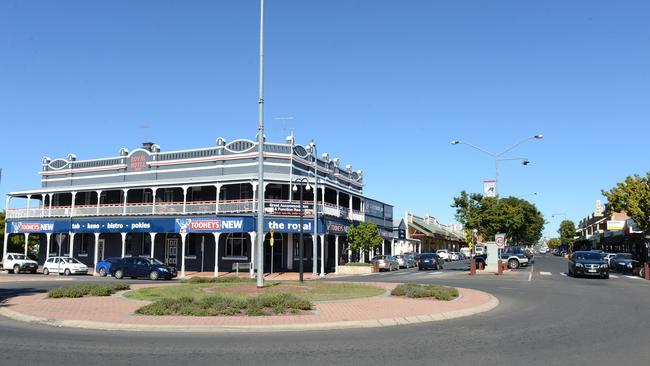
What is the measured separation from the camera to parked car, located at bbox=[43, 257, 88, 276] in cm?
3847

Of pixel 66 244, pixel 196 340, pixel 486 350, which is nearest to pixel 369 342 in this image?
pixel 486 350

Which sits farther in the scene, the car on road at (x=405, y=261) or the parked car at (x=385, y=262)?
the car on road at (x=405, y=261)

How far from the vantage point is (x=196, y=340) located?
10117 mm

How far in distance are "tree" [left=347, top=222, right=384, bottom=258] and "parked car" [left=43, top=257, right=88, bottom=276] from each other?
19863 millimetres

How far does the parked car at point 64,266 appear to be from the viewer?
126ft

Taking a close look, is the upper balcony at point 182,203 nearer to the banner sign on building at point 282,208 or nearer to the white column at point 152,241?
the banner sign on building at point 282,208

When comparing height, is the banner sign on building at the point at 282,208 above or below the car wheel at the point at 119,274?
above

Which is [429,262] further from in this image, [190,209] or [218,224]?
[190,209]

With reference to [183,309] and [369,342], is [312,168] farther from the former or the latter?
[369,342]

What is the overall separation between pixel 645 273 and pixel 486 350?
1076 inches

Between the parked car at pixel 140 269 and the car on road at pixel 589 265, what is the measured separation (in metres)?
24.1

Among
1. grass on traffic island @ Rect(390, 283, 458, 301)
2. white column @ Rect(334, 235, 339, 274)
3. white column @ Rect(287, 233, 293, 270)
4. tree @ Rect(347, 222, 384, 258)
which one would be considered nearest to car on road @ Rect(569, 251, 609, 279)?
tree @ Rect(347, 222, 384, 258)

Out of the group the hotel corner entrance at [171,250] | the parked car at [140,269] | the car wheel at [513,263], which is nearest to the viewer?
the parked car at [140,269]

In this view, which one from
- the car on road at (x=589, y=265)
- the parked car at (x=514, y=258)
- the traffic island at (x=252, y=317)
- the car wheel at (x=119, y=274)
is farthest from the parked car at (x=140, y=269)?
the parked car at (x=514, y=258)
